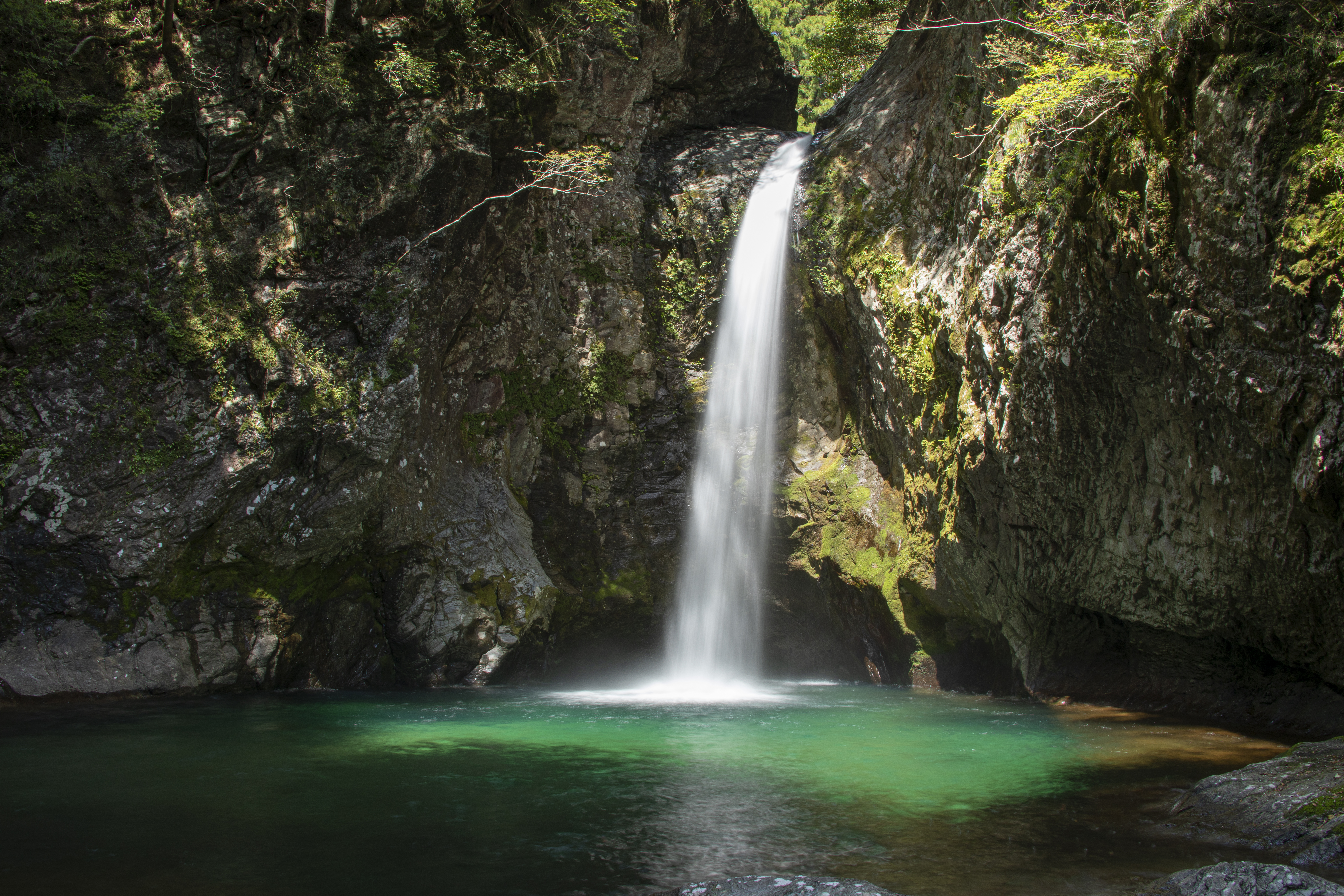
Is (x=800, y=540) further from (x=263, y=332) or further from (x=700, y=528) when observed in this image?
(x=263, y=332)

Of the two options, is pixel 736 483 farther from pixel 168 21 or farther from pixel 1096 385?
pixel 168 21

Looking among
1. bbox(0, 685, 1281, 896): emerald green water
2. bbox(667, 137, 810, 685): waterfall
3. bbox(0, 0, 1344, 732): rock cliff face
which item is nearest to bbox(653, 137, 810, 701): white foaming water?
bbox(667, 137, 810, 685): waterfall

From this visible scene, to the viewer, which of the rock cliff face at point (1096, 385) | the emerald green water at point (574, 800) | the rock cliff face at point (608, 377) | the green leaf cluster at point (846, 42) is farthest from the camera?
the green leaf cluster at point (846, 42)

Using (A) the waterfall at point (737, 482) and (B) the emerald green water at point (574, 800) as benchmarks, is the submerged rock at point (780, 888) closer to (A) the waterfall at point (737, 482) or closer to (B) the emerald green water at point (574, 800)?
(B) the emerald green water at point (574, 800)

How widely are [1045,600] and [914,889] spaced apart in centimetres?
787

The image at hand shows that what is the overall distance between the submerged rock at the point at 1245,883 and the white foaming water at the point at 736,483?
11540mm

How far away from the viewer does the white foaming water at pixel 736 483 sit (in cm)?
1545

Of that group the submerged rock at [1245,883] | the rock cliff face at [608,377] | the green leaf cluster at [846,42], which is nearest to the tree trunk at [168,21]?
the rock cliff face at [608,377]

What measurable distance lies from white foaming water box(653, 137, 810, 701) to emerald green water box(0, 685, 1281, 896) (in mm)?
5384

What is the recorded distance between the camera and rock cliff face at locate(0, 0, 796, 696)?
1046 centimetres

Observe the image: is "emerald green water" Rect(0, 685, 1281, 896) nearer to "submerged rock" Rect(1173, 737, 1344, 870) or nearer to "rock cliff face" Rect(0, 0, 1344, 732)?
"submerged rock" Rect(1173, 737, 1344, 870)

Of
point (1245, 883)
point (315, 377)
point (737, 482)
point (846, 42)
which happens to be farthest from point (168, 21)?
point (1245, 883)

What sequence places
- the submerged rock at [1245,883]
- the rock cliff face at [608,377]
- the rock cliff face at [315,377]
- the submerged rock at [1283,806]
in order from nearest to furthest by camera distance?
the submerged rock at [1245,883]
the submerged rock at [1283,806]
the rock cliff face at [608,377]
the rock cliff face at [315,377]

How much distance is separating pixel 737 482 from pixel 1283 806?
10.9 metres
